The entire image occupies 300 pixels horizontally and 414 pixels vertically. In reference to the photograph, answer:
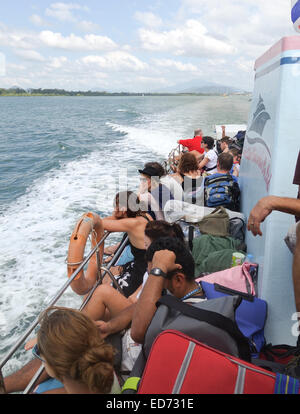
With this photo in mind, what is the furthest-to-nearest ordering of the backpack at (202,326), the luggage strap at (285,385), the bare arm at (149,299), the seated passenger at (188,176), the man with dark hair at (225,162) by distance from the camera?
the seated passenger at (188,176), the man with dark hair at (225,162), the bare arm at (149,299), the backpack at (202,326), the luggage strap at (285,385)

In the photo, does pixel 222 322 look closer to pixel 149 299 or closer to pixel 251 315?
pixel 149 299

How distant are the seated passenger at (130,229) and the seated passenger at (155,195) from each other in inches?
27.9

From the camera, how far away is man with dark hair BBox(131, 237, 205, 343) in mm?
1719

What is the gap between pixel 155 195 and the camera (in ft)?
13.2

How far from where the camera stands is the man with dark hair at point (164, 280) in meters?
1.72

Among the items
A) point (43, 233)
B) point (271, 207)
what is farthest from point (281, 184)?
point (43, 233)

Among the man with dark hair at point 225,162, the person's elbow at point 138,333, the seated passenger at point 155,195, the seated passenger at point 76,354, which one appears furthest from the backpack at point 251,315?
the man with dark hair at point 225,162

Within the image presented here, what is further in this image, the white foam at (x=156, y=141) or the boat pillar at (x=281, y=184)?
the white foam at (x=156, y=141)

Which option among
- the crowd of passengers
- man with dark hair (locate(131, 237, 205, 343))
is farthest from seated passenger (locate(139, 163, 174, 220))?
man with dark hair (locate(131, 237, 205, 343))

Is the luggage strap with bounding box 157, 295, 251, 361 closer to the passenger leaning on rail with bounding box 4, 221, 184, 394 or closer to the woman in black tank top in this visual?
the passenger leaning on rail with bounding box 4, 221, 184, 394

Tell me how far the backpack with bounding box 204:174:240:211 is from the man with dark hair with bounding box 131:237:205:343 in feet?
7.05

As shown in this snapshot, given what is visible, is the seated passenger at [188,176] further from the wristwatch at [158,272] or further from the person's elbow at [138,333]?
the person's elbow at [138,333]
